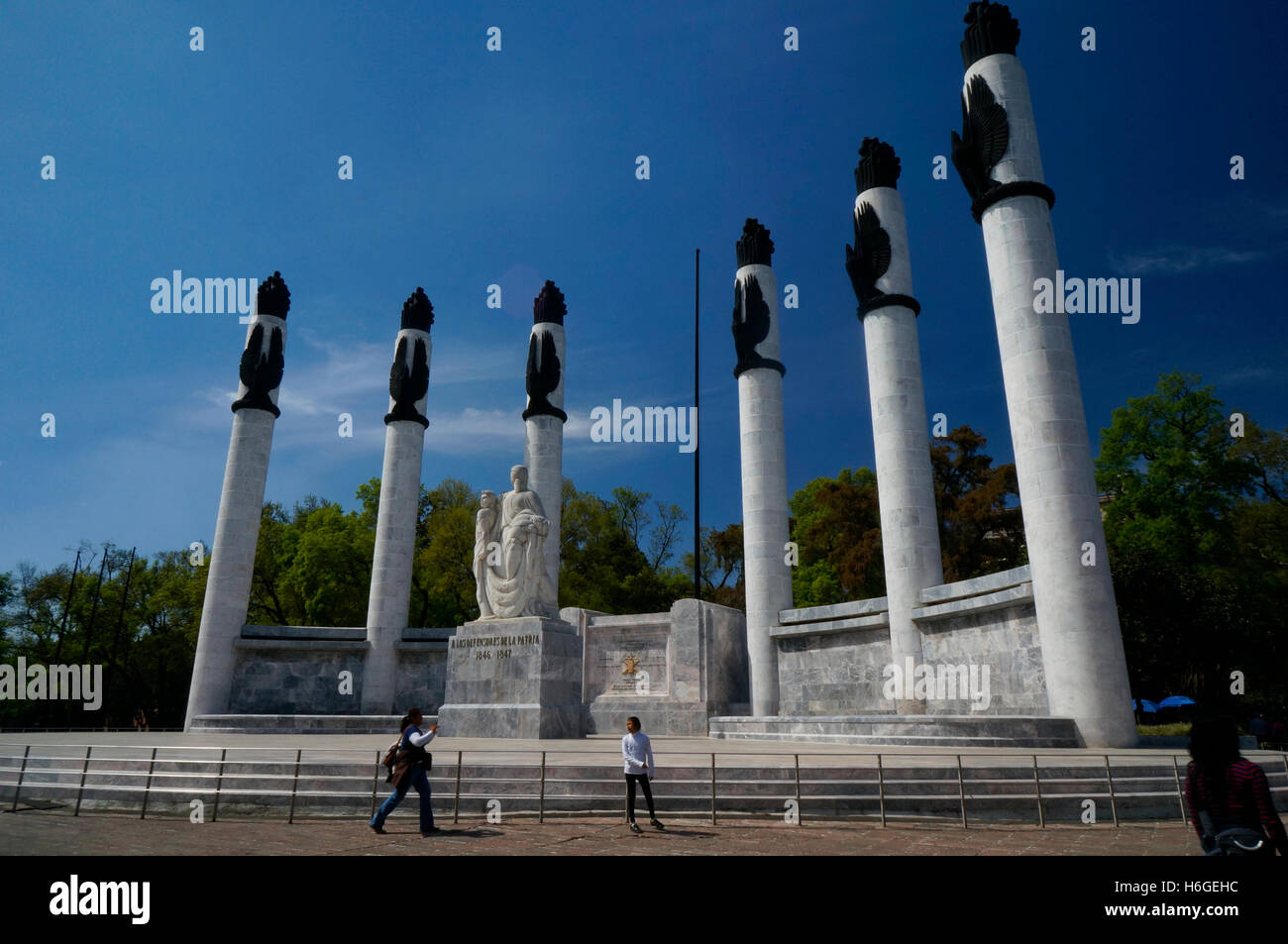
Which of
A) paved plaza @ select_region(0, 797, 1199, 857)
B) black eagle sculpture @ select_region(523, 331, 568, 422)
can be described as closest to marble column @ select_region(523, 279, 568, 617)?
black eagle sculpture @ select_region(523, 331, 568, 422)

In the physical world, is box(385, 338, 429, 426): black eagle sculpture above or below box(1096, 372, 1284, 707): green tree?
above

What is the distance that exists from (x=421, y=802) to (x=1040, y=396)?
50.7ft

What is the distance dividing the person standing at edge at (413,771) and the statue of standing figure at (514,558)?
10.4m

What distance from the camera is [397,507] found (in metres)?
30.6

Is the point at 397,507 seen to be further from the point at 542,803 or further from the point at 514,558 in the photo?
the point at 542,803

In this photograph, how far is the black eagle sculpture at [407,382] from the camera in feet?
103

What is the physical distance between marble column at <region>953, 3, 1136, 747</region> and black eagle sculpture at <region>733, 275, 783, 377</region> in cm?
911

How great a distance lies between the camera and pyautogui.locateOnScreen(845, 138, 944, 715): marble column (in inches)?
834

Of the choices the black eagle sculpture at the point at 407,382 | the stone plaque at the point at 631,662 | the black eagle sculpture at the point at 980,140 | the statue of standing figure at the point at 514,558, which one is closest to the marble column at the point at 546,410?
the black eagle sculpture at the point at 407,382

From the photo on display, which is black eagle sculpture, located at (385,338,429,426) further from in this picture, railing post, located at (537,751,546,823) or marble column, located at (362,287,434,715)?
railing post, located at (537,751,546,823)

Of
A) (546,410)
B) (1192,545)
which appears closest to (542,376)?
(546,410)

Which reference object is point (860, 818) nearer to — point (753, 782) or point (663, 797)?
point (753, 782)
